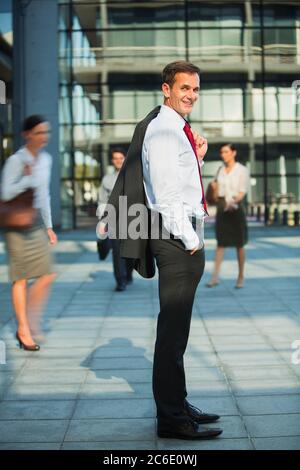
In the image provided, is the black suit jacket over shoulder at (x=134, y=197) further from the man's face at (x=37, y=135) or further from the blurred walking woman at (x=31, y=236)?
the man's face at (x=37, y=135)

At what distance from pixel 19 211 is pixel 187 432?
2.11m

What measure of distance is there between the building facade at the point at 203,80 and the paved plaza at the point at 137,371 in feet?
53.9

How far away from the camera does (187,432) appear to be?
3613mm

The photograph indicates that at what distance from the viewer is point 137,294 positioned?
9.23 meters

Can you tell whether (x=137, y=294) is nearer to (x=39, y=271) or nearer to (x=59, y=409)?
(x=39, y=271)

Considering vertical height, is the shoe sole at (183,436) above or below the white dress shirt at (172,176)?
below

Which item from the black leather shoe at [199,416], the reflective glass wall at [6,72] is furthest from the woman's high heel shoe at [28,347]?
the reflective glass wall at [6,72]

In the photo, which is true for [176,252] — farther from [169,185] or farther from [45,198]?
[45,198]

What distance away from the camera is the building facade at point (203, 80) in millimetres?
25406

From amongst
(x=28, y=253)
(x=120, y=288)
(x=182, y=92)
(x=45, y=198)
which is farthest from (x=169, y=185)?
(x=120, y=288)

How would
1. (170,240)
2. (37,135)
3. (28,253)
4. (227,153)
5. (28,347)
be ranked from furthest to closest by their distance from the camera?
(227,153), (28,347), (28,253), (37,135), (170,240)

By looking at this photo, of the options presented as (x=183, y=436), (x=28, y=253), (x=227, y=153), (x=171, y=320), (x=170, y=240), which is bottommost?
(x=183, y=436)

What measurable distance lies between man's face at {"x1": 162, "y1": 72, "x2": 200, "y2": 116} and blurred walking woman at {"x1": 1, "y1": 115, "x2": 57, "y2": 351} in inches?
70.9

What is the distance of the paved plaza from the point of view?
147 inches
